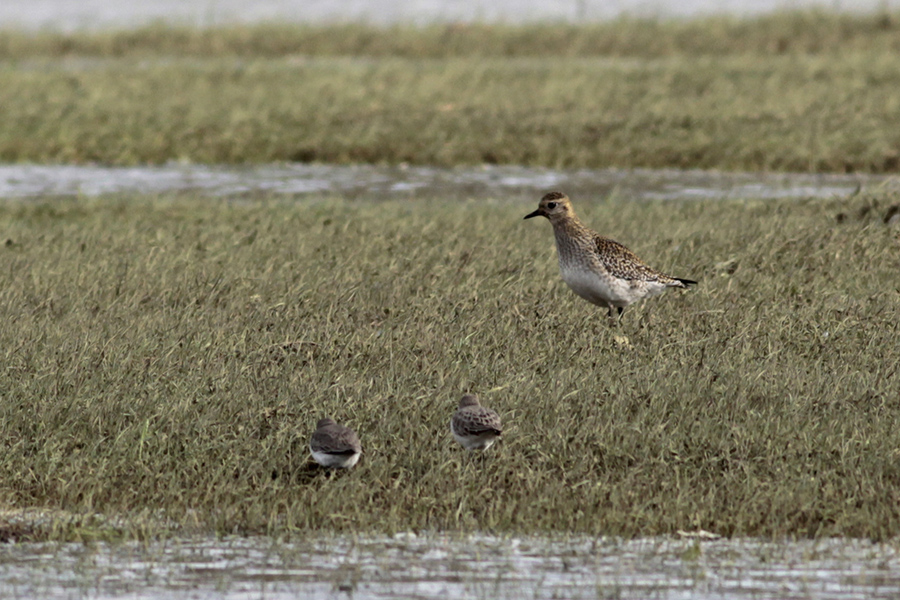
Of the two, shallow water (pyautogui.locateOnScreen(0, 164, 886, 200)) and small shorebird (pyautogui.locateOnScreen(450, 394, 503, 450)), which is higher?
small shorebird (pyautogui.locateOnScreen(450, 394, 503, 450))

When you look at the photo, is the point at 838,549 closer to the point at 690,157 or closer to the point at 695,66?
the point at 690,157

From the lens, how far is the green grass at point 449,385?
26.8ft

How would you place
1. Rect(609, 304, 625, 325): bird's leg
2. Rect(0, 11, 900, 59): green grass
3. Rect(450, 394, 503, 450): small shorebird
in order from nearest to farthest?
Rect(450, 394, 503, 450): small shorebird, Rect(609, 304, 625, 325): bird's leg, Rect(0, 11, 900, 59): green grass

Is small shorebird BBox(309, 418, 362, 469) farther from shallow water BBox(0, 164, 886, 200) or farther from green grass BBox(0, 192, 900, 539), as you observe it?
shallow water BBox(0, 164, 886, 200)

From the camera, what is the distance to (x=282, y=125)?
25578 millimetres

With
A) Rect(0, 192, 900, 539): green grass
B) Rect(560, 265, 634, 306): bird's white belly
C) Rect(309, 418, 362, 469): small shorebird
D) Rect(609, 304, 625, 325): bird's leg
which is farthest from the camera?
Rect(609, 304, 625, 325): bird's leg

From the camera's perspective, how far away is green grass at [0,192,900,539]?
322 inches

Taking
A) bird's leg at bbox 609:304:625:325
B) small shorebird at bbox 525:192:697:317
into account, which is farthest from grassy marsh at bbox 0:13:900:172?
bird's leg at bbox 609:304:625:325

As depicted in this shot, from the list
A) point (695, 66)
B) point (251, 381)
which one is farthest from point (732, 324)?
point (695, 66)

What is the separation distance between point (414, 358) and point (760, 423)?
2558 mm

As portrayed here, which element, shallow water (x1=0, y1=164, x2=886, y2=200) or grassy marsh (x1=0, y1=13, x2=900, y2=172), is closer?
shallow water (x1=0, y1=164, x2=886, y2=200)

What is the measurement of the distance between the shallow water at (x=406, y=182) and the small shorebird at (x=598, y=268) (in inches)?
319

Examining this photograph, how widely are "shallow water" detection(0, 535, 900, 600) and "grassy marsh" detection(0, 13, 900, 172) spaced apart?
654 inches

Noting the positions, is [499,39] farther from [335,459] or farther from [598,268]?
[335,459]
